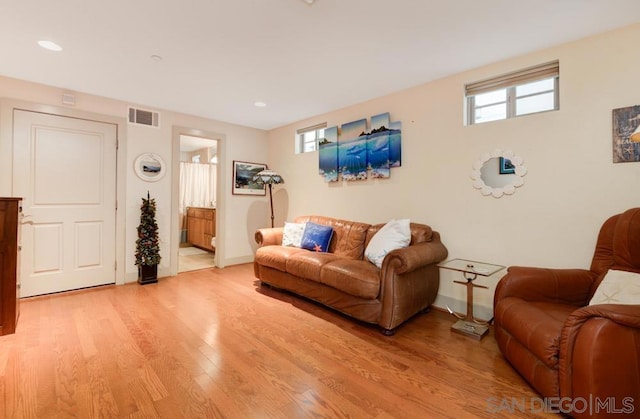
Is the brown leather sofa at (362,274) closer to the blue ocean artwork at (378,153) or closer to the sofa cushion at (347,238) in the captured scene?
the sofa cushion at (347,238)

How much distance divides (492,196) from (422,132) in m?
1.00

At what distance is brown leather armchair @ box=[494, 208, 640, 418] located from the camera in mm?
1326

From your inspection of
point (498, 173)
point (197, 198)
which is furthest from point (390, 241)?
point (197, 198)

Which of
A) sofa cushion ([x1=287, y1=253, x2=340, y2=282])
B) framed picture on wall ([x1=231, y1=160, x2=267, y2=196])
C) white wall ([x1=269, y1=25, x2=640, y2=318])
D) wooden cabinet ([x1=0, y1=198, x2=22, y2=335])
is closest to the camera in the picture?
white wall ([x1=269, y1=25, x2=640, y2=318])

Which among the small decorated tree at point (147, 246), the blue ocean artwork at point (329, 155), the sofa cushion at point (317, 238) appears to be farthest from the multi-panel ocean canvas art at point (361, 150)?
the small decorated tree at point (147, 246)

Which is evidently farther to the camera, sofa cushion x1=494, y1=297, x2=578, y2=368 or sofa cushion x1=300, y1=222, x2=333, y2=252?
sofa cushion x1=300, y1=222, x2=333, y2=252

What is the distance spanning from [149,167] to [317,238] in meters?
2.55

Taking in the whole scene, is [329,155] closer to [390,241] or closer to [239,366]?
[390,241]

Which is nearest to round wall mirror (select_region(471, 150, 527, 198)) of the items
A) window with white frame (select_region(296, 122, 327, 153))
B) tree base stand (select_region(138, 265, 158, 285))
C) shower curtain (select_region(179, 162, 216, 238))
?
window with white frame (select_region(296, 122, 327, 153))

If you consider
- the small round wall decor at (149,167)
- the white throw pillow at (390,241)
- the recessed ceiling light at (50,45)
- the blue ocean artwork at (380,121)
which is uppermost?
the recessed ceiling light at (50,45)

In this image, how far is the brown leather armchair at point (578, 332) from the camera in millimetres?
1326

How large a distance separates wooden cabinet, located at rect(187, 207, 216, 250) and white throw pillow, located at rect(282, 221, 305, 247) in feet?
8.19

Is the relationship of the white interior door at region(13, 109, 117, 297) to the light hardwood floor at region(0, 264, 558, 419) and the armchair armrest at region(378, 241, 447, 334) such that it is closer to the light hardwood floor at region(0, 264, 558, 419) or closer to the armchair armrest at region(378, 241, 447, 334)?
the light hardwood floor at region(0, 264, 558, 419)

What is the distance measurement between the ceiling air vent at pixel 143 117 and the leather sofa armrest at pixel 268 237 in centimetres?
212
